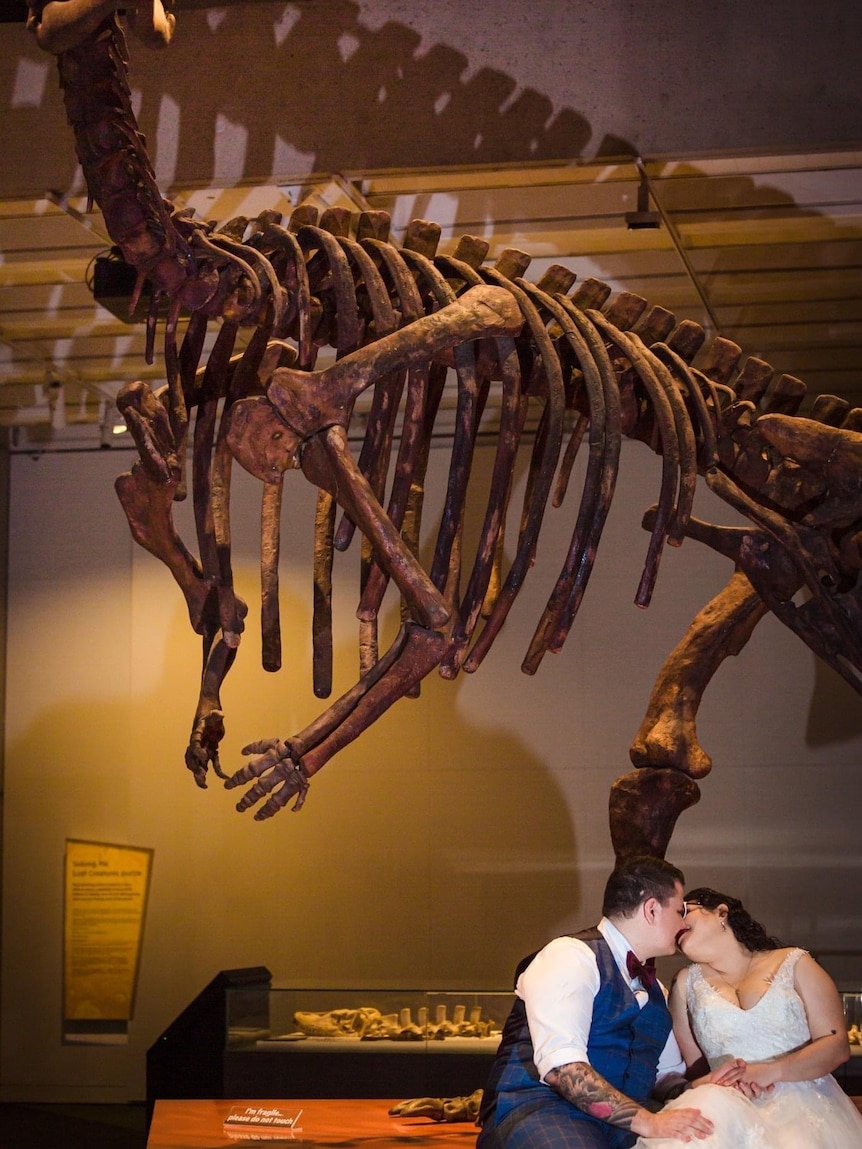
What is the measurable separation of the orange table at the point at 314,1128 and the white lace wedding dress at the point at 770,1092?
1.73 meters

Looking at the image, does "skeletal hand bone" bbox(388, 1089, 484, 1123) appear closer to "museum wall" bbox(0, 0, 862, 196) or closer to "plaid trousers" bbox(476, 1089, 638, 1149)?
"plaid trousers" bbox(476, 1089, 638, 1149)

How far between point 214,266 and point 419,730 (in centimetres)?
534

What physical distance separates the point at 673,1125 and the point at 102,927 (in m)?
6.33

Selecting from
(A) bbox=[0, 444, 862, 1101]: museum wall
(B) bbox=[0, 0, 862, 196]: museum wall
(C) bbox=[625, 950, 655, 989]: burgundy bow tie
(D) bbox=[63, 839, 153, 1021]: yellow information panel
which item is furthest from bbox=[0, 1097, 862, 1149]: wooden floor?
(B) bbox=[0, 0, 862, 196]: museum wall

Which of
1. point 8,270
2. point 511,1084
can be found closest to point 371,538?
point 511,1084

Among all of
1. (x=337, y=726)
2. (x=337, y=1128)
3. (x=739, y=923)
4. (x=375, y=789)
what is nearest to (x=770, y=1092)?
(x=739, y=923)

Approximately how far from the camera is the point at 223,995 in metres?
7.05

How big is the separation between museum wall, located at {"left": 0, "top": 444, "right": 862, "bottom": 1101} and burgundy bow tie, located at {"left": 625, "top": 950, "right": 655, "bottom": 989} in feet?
16.7

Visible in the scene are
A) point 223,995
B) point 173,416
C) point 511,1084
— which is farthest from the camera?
point 223,995

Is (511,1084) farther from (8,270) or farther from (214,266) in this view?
(8,270)

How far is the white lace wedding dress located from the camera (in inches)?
147

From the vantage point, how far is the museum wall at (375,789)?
29.0 feet

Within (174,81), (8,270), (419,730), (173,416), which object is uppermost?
(174,81)

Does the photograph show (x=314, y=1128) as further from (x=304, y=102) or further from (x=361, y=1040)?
(x=304, y=102)
